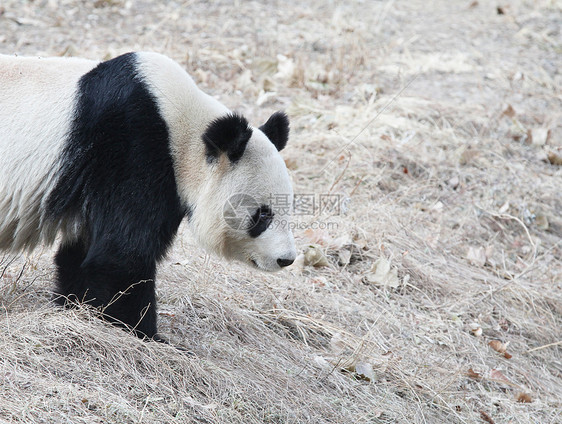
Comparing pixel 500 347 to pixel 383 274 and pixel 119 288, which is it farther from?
pixel 119 288

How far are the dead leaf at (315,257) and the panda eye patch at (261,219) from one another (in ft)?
5.03

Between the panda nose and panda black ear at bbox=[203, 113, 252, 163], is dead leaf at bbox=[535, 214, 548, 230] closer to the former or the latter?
the panda nose

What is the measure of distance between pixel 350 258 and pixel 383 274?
1.19 feet

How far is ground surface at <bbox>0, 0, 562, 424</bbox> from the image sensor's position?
12.1 feet

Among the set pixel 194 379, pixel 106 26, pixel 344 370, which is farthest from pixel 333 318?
pixel 106 26

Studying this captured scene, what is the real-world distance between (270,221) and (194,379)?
3.70 feet

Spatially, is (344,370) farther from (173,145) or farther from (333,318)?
(173,145)

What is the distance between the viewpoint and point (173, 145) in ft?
12.9

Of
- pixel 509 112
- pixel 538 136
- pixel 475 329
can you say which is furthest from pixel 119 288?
pixel 509 112

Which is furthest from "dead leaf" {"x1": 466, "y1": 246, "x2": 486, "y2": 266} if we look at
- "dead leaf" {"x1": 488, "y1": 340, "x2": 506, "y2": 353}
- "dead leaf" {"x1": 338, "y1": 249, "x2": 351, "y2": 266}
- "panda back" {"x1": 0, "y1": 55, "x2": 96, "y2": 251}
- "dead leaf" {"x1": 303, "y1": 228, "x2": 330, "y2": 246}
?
"panda back" {"x1": 0, "y1": 55, "x2": 96, "y2": 251}

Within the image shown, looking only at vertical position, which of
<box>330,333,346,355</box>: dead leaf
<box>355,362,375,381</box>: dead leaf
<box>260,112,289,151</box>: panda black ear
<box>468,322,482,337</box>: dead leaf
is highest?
<box>260,112,289,151</box>: panda black ear

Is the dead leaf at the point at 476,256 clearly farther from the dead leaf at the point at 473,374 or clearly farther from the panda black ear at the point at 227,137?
the panda black ear at the point at 227,137

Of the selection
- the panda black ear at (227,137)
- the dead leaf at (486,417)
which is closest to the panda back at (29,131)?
the panda black ear at (227,137)

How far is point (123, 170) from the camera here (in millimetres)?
3777
